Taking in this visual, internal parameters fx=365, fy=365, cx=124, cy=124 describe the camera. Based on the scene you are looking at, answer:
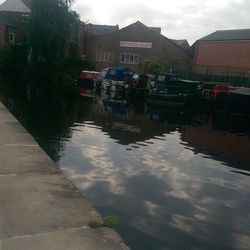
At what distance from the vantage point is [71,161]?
8797mm

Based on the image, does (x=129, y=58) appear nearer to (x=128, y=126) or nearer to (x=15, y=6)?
(x=15, y=6)

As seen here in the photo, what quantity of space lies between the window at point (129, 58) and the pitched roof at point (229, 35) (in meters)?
9.54

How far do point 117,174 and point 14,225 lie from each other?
4067 mm

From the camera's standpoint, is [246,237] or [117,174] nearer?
[246,237]

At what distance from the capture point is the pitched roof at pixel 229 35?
42562 mm

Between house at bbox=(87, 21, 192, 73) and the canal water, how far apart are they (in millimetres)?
30915


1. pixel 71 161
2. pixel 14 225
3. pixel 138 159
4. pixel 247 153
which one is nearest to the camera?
pixel 14 225

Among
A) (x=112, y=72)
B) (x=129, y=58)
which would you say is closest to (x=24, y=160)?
(x=112, y=72)

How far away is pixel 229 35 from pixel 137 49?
37.8ft

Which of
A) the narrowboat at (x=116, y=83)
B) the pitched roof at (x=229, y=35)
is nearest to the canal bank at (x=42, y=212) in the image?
the narrowboat at (x=116, y=83)

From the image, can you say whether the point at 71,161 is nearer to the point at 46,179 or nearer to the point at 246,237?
the point at 46,179

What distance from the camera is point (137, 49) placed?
46844mm

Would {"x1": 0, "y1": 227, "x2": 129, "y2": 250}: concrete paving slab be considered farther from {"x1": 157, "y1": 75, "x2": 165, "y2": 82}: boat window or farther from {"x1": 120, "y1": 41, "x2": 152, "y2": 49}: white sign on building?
{"x1": 120, "y1": 41, "x2": 152, "y2": 49}: white sign on building

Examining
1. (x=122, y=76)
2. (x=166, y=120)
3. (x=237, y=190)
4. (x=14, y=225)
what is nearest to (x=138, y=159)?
(x=237, y=190)
